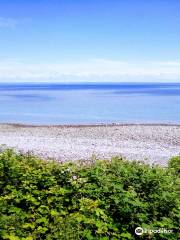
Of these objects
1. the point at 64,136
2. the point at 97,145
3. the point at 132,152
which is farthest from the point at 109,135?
the point at 132,152

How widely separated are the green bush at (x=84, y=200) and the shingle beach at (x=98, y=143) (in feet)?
41.8

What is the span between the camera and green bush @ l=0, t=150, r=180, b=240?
685 centimetres

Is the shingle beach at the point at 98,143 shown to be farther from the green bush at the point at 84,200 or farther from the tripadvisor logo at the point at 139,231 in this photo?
the tripadvisor logo at the point at 139,231

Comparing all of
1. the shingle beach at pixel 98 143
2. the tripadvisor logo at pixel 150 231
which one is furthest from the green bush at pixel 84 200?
the shingle beach at pixel 98 143

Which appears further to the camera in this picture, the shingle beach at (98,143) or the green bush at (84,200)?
the shingle beach at (98,143)

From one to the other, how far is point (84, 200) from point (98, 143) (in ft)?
74.8

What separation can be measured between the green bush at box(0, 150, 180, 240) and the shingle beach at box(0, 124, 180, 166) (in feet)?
41.8

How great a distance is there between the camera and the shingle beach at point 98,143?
2441cm

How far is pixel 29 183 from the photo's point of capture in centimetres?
858

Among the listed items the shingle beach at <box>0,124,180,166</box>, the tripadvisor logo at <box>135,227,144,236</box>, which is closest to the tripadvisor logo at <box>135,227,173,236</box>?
the tripadvisor logo at <box>135,227,144,236</box>

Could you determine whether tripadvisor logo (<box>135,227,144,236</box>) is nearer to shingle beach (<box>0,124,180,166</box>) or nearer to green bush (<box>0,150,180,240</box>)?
green bush (<box>0,150,180,240</box>)

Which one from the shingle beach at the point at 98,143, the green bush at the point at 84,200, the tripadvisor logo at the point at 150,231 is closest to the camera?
the green bush at the point at 84,200

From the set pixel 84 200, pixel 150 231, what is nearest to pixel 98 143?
pixel 84 200

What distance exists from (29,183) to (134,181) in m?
2.24
